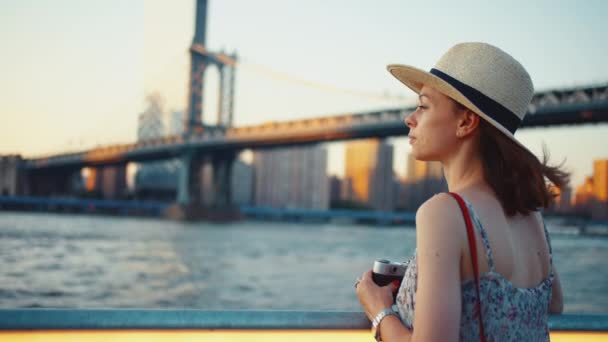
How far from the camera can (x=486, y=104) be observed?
0.75 meters

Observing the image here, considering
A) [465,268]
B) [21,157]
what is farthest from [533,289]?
[21,157]

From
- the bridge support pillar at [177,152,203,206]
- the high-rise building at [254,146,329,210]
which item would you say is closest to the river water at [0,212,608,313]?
the bridge support pillar at [177,152,203,206]

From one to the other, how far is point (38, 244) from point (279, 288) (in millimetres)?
8627

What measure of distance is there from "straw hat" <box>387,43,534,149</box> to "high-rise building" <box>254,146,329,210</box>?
194 feet

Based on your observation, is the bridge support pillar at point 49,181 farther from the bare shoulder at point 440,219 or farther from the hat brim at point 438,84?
the bare shoulder at point 440,219

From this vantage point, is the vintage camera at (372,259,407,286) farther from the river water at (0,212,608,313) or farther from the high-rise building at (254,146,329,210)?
the high-rise building at (254,146,329,210)

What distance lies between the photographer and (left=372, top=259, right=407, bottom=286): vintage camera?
85 centimetres

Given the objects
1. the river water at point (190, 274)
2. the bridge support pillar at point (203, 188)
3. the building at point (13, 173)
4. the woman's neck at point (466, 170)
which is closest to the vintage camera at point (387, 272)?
the woman's neck at point (466, 170)

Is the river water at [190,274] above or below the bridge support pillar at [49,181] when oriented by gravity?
below

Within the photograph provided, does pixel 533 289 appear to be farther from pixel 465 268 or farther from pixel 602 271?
pixel 602 271

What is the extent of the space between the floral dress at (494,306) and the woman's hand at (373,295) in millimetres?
21

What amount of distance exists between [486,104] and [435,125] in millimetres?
69

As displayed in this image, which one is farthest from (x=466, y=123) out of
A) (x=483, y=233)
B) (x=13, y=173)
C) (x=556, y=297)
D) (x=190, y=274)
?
(x=13, y=173)

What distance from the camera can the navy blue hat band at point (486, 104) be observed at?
75cm
